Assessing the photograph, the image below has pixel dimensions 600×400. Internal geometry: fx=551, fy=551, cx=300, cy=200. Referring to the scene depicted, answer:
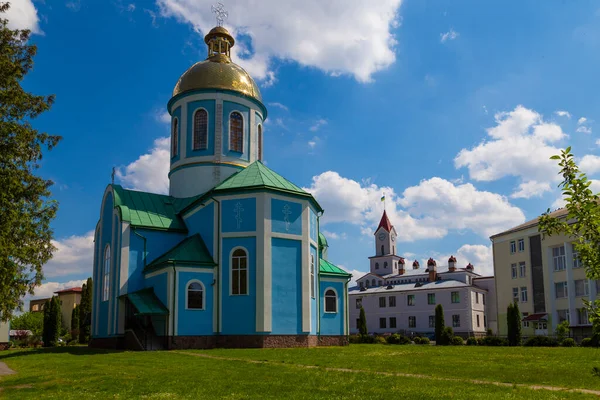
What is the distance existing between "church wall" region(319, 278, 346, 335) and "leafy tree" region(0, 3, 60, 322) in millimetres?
12738

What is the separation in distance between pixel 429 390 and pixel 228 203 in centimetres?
1682

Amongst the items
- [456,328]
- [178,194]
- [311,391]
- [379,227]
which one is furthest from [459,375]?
[379,227]

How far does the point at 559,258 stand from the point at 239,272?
29.3 metres

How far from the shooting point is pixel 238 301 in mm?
24062

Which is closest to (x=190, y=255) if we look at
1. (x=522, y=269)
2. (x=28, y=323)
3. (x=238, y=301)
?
(x=238, y=301)

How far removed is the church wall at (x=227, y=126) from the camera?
3033 centimetres

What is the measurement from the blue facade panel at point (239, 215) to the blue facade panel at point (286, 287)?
137cm

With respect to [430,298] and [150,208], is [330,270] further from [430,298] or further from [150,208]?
[430,298]

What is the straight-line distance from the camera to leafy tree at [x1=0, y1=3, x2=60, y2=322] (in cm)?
1797

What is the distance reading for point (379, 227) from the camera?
90.8 metres

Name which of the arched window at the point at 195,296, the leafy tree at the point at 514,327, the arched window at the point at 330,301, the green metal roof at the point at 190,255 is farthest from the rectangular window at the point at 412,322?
the arched window at the point at 195,296

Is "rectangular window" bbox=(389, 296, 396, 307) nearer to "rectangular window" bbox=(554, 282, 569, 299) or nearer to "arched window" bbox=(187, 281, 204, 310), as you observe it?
"rectangular window" bbox=(554, 282, 569, 299)

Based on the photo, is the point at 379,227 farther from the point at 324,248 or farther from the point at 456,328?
the point at 324,248

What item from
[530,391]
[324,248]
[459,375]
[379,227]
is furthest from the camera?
[379,227]
